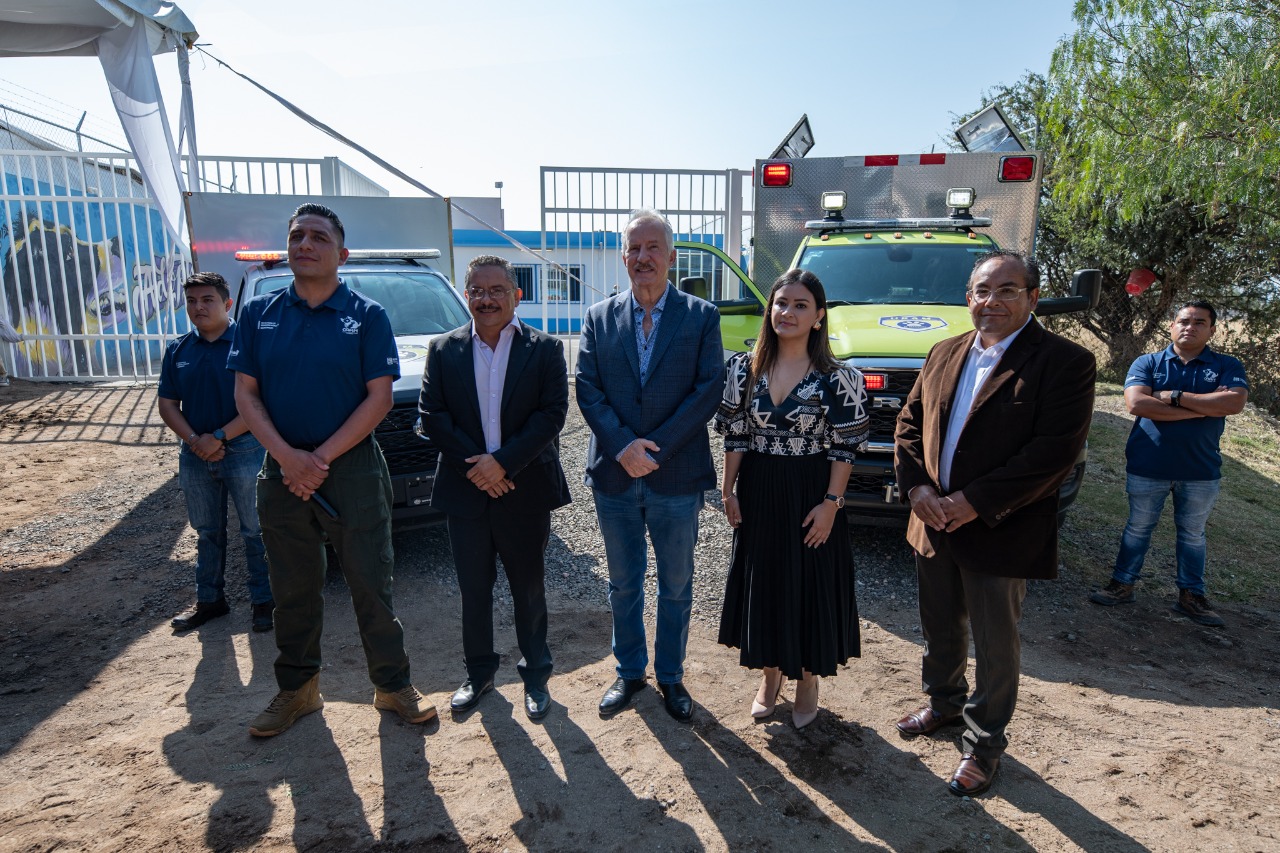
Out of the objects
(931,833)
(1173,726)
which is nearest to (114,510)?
(931,833)

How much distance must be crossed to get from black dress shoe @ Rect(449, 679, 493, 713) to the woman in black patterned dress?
126 cm

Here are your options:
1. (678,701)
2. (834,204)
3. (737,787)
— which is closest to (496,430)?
(678,701)

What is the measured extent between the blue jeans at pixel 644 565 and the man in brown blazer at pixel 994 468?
1002mm

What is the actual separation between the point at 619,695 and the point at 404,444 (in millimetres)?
2191

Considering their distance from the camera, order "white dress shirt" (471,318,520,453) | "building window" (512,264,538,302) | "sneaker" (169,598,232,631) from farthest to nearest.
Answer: "building window" (512,264,538,302) → "sneaker" (169,598,232,631) → "white dress shirt" (471,318,520,453)

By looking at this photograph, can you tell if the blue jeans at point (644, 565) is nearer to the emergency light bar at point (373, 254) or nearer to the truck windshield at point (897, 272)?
the truck windshield at point (897, 272)

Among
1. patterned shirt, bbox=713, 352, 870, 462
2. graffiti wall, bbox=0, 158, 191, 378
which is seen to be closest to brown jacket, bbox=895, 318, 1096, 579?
patterned shirt, bbox=713, 352, 870, 462

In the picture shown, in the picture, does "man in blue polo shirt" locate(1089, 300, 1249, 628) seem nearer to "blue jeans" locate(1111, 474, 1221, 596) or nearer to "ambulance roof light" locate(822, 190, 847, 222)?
"blue jeans" locate(1111, 474, 1221, 596)

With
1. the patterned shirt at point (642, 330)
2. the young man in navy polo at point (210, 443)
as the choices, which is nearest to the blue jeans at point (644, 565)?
the patterned shirt at point (642, 330)

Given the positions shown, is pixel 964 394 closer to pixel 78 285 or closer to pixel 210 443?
pixel 210 443

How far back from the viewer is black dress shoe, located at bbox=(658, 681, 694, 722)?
3.51m

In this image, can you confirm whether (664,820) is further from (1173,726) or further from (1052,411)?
(1173,726)

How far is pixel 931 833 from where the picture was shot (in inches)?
111

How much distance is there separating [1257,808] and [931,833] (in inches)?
52.2
